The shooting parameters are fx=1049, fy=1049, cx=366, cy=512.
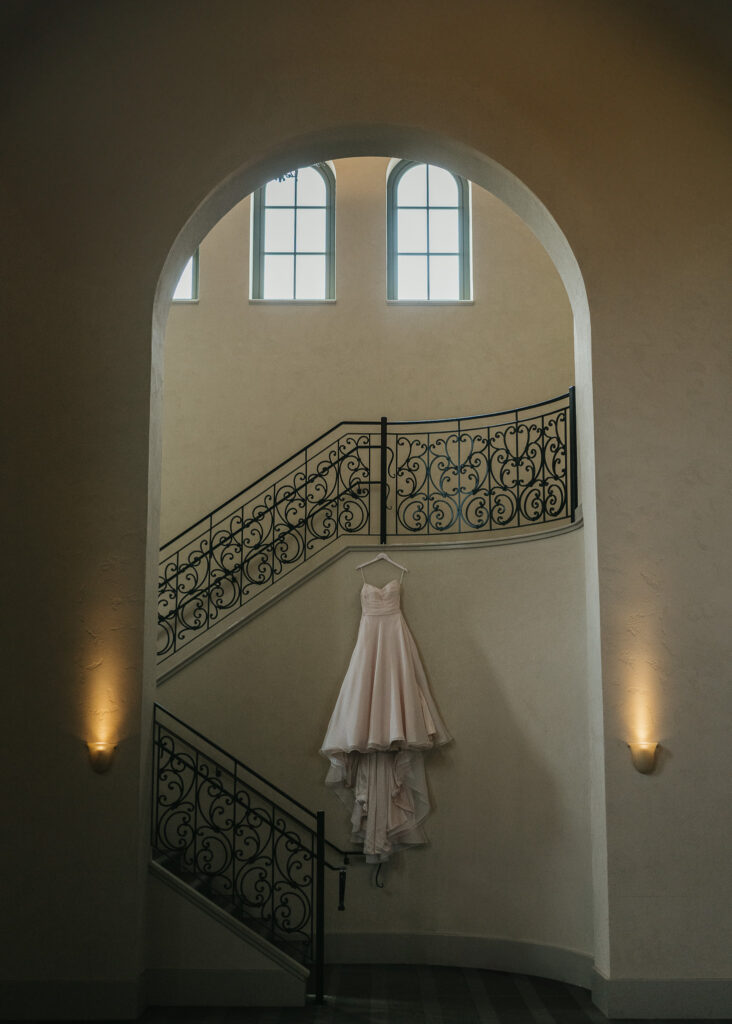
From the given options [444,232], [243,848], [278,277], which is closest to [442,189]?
[444,232]

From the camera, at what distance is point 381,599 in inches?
350

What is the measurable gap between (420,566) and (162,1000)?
3.94 metres

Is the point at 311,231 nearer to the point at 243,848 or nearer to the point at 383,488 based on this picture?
the point at 383,488

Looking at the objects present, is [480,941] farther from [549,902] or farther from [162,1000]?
[162,1000]

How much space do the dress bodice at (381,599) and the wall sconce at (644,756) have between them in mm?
2801

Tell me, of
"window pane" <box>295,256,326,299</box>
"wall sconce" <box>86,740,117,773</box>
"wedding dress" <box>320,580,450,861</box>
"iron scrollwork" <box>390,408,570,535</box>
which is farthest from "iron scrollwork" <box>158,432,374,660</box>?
"wall sconce" <box>86,740,117,773</box>

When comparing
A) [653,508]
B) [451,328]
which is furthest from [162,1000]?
[451,328]

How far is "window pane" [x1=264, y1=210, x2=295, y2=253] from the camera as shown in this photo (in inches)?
458

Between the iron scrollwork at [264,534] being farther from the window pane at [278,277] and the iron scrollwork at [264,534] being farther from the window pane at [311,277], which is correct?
the window pane at [278,277]

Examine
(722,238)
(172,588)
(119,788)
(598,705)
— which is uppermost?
(722,238)

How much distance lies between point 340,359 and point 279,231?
177 cm

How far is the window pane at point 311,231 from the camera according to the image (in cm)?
1162

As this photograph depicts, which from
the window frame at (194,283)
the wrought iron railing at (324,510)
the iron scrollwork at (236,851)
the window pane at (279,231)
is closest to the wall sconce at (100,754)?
the iron scrollwork at (236,851)

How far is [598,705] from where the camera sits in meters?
6.71
